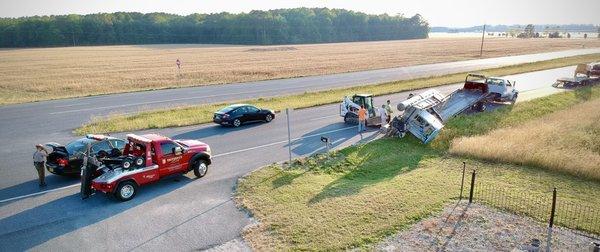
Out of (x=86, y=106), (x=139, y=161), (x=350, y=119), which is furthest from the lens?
(x=86, y=106)

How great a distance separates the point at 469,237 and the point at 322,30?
484ft

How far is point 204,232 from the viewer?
37.8ft

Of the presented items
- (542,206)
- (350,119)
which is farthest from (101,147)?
(542,206)

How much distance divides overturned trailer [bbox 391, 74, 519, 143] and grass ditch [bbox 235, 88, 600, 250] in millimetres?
816

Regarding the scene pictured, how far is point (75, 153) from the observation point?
15844 mm

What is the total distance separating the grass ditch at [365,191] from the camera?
36.2ft

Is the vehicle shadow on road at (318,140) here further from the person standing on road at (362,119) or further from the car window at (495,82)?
the car window at (495,82)

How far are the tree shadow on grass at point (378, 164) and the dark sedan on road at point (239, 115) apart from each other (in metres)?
8.22

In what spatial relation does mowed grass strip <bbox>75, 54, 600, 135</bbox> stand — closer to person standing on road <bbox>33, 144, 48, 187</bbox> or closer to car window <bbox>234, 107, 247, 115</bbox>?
car window <bbox>234, 107, 247, 115</bbox>

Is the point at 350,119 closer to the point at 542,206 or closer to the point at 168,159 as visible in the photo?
the point at 168,159

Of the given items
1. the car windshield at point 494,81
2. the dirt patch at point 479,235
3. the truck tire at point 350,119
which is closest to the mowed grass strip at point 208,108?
the truck tire at point 350,119

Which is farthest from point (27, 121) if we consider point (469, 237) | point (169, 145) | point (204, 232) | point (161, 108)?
point (469, 237)

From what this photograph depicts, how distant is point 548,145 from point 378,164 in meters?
7.85

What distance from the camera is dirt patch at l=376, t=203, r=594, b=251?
10.2 metres
